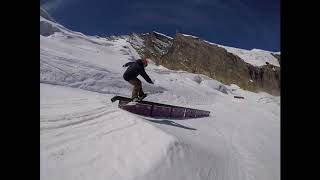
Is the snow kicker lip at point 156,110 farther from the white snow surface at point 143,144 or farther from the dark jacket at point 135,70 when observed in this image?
the dark jacket at point 135,70

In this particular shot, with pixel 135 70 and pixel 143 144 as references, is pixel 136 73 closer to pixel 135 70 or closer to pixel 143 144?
pixel 135 70

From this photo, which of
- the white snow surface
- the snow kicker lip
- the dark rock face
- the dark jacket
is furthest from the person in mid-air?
the dark rock face

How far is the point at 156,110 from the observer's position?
18.9 feet

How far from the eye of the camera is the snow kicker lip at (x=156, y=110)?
5.39 m

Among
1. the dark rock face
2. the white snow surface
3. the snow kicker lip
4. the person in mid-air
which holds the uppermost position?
the dark rock face

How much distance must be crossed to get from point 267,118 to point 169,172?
→ 4.48 meters

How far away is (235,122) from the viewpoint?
6539 millimetres

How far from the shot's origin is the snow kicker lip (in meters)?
5.39

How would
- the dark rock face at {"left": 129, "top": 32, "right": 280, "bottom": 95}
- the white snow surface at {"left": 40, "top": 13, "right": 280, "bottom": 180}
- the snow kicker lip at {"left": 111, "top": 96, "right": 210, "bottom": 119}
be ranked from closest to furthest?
the white snow surface at {"left": 40, "top": 13, "right": 280, "bottom": 180} → the snow kicker lip at {"left": 111, "top": 96, "right": 210, "bottom": 119} → the dark rock face at {"left": 129, "top": 32, "right": 280, "bottom": 95}

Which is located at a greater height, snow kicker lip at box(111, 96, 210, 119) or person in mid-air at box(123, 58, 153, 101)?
person in mid-air at box(123, 58, 153, 101)

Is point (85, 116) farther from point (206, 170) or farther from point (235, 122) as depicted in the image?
point (235, 122)

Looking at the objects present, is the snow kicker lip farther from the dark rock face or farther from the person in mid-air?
the dark rock face

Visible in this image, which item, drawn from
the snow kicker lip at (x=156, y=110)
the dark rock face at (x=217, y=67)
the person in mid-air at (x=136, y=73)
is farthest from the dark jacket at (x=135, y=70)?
the dark rock face at (x=217, y=67)
